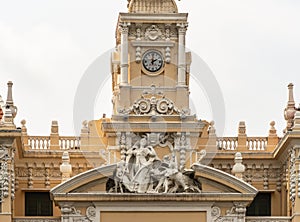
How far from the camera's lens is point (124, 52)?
273ft

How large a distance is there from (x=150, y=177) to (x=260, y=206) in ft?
30.8

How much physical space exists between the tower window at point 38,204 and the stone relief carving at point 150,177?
7026 mm

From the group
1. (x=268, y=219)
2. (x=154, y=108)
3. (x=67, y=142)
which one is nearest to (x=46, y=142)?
(x=67, y=142)

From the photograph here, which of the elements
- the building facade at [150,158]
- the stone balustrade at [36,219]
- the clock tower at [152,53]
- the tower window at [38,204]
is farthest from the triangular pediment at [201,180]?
the tower window at [38,204]

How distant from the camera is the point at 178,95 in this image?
3260 inches

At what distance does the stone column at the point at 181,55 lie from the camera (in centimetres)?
8325

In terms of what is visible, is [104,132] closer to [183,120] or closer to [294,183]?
[183,120]

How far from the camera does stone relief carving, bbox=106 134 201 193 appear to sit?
77.6 meters

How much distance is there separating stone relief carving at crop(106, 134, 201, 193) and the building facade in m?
0.05

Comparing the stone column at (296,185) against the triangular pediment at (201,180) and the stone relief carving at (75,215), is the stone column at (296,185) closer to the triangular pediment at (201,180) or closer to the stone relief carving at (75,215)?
the triangular pediment at (201,180)

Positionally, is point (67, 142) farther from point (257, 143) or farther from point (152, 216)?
point (257, 143)

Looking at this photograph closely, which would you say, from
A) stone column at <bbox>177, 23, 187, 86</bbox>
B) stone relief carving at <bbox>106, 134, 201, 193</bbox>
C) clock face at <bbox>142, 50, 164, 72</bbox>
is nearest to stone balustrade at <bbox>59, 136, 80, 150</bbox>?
clock face at <bbox>142, 50, 164, 72</bbox>

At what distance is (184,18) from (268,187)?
9865mm


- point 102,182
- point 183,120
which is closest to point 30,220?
point 102,182
